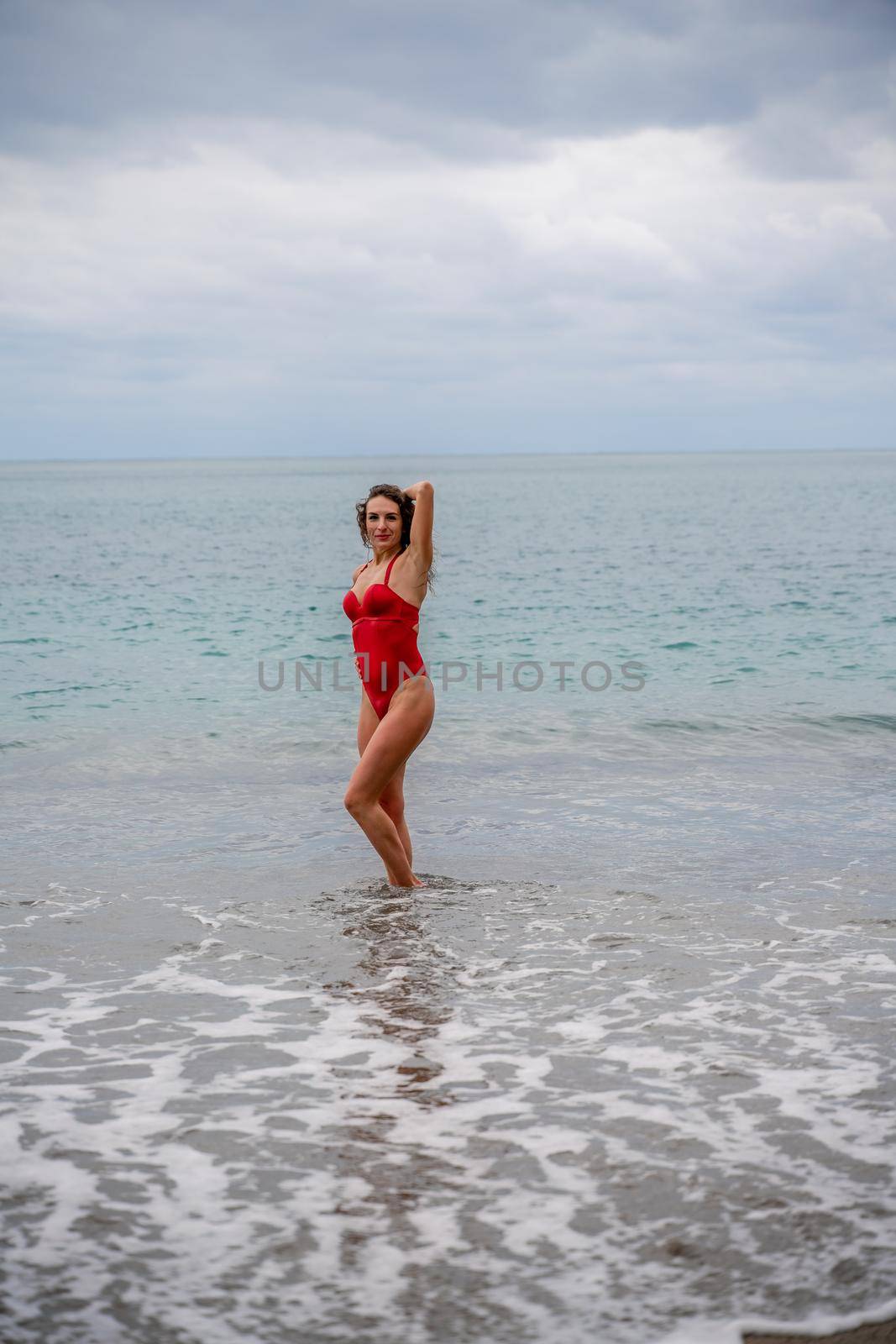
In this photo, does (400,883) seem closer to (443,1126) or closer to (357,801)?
(357,801)

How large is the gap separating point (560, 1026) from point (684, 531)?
6260cm

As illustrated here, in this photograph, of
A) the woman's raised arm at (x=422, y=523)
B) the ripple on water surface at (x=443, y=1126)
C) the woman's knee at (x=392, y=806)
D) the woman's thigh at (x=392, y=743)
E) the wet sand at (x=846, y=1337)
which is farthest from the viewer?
the woman's knee at (x=392, y=806)

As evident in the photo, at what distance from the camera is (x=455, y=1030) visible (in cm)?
543

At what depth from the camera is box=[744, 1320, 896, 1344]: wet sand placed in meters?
3.32

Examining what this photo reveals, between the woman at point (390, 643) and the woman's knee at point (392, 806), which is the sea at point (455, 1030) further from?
the woman at point (390, 643)

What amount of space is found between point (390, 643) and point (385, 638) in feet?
0.14

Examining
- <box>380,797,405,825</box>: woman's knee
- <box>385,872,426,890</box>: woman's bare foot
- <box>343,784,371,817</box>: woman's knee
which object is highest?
<box>343,784,371,817</box>: woman's knee

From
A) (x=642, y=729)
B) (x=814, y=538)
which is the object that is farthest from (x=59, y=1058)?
(x=814, y=538)

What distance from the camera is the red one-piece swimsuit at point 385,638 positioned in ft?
24.6

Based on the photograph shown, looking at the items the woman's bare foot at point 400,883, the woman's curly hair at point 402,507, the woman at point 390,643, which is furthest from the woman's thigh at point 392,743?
the woman's curly hair at point 402,507

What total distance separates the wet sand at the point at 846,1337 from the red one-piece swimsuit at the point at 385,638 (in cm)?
475

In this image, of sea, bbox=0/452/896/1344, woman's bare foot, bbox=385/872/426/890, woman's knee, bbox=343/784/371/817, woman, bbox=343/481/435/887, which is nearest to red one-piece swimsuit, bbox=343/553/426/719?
woman, bbox=343/481/435/887

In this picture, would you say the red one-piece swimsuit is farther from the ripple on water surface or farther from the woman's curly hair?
the ripple on water surface

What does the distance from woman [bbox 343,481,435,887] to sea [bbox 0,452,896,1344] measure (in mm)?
719
